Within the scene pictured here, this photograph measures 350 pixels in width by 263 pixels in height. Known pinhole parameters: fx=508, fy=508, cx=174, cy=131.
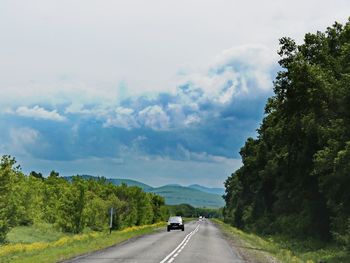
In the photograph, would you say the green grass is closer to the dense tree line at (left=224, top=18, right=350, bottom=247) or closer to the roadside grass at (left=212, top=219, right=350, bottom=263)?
the roadside grass at (left=212, top=219, right=350, bottom=263)

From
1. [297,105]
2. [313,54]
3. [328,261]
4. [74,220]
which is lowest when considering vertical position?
[328,261]

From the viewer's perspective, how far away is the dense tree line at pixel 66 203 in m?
36.5

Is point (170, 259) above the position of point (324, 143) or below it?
below

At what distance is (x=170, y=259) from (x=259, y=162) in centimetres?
4990

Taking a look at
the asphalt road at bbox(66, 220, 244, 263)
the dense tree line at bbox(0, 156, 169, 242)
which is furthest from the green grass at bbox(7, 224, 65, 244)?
the asphalt road at bbox(66, 220, 244, 263)

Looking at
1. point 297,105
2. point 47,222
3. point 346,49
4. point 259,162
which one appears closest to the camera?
point 346,49

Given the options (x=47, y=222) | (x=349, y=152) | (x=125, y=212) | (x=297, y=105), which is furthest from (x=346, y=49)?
(x=125, y=212)

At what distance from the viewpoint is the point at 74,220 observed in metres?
53.8

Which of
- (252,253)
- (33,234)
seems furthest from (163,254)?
(33,234)

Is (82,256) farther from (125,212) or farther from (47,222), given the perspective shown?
(125,212)

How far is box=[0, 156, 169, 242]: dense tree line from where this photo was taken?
3653cm

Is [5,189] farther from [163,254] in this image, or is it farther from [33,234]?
[163,254]

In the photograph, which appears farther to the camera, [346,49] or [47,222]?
[47,222]

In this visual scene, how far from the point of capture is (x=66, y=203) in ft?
176
